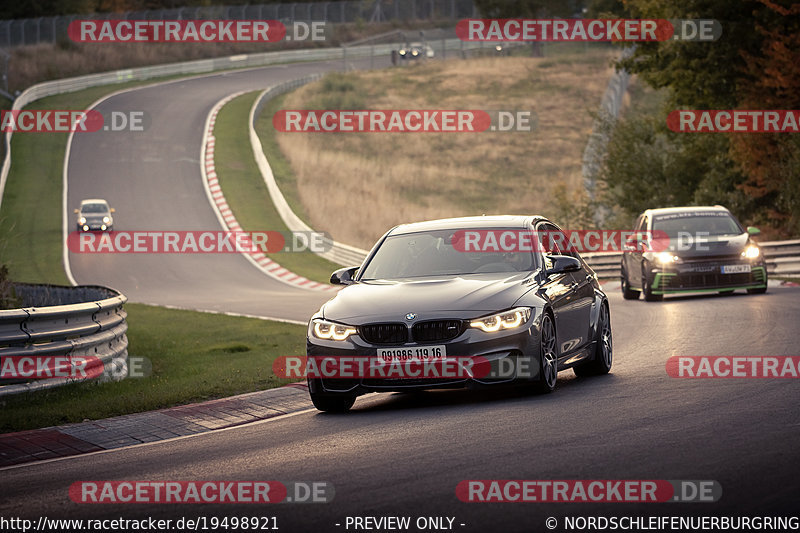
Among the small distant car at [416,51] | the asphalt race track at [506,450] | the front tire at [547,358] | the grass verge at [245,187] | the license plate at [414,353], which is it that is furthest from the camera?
the small distant car at [416,51]

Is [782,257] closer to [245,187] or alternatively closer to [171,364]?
[171,364]

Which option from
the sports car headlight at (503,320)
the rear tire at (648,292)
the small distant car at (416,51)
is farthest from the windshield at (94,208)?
the small distant car at (416,51)

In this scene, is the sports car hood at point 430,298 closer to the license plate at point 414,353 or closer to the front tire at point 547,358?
the license plate at point 414,353

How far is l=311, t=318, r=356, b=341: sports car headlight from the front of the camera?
10469 millimetres

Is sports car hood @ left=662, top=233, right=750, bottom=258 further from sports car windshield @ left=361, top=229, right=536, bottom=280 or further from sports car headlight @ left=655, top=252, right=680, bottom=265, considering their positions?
sports car windshield @ left=361, top=229, right=536, bottom=280

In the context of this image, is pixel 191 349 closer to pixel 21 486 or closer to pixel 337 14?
pixel 21 486

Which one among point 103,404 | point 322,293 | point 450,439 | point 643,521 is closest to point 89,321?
point 103,404

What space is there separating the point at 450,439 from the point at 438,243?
3533mm

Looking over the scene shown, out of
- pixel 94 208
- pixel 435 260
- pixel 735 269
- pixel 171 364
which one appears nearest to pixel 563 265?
pixel 435 260

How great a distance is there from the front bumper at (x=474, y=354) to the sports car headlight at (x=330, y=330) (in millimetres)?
58

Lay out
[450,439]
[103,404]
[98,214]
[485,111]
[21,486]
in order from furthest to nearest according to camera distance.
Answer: [485,111] → [98,214] → [103,404] → [450,439] → [21,486]

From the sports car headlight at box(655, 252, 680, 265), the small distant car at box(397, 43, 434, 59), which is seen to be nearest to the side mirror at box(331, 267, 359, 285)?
the sports car headlight at box(655, 252, 680, 265)

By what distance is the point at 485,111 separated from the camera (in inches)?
2751

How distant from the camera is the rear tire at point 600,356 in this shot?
41.1 ft
